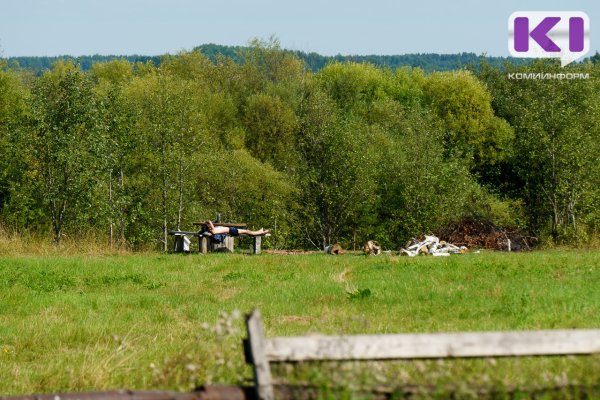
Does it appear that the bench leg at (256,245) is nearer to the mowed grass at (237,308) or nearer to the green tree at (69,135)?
the mowed grass at (237,308)

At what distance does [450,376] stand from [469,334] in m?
0.40

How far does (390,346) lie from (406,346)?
12 centimetres

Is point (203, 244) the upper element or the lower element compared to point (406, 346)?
lower

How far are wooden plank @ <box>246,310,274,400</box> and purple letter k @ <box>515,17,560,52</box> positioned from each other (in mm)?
43980

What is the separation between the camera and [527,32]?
49.4m

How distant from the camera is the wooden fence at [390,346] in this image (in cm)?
583

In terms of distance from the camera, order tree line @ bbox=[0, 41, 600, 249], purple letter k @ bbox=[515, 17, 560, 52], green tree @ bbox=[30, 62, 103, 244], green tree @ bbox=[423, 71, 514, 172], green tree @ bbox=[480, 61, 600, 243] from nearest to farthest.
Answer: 1. green tree @ bbox=[30, 62, 103, 244]
2. tree line @ bbox=[0, 41, 600, 249]
3. green tree @ bbox=[480, 61, 600, 243]
4. purple letter k @ bbox=[515, 17, 560, 52]
5. green tree @ bbox=[423, 71, 514, 172]

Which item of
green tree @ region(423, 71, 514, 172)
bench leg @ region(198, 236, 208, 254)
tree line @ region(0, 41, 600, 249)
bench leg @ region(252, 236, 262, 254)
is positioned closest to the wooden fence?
bench leg @ region(252, 236, 262, 254)

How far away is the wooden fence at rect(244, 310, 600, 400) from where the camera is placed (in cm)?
583

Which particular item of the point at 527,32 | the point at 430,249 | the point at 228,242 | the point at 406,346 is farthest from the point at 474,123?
the point at 406,346

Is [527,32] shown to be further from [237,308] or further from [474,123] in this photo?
[237,308]

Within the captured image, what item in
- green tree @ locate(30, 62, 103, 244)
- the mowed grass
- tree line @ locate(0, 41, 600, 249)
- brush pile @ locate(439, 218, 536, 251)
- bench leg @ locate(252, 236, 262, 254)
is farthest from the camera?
tree line @ locate(0, 41, 600, 249)

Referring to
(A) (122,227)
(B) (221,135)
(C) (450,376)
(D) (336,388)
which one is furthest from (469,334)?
(B) (221,135)

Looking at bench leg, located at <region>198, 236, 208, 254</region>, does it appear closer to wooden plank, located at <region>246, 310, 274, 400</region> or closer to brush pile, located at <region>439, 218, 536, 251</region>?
brush pile, located at <region>439, 218, 536, 251</region>
